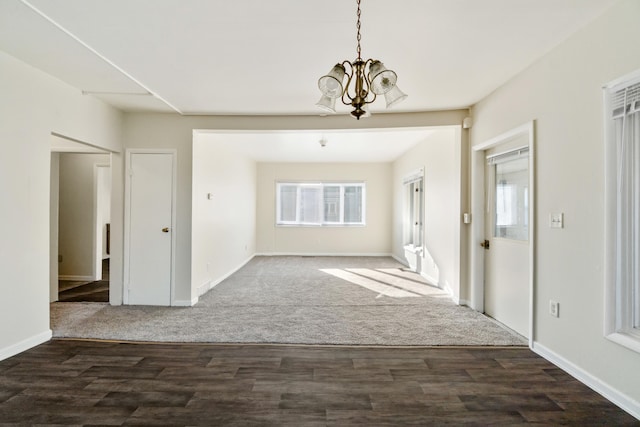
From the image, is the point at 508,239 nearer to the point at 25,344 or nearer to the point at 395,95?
the point at 395,95

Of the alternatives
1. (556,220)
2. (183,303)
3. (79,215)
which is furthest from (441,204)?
(79,215)

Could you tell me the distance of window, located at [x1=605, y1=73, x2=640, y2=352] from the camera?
2.04 metres

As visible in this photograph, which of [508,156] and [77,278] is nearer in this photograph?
[508,156]

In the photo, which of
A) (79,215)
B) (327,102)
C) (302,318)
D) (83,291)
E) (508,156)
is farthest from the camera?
(79,215)

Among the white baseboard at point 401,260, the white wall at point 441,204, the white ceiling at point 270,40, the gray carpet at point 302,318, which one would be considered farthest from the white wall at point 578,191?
the white baseboard at point 401,260

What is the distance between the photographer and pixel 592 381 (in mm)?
2264

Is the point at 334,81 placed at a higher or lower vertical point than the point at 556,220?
higher

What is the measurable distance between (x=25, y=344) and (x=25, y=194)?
4.34 ft

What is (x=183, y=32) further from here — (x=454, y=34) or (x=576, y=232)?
(x=576, y=232)

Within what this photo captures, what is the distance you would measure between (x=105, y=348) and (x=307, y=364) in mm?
1853

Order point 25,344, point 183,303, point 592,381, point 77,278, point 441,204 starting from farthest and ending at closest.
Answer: point 77,278
point 441,204
point 183,303
point 25,344
point 592,381

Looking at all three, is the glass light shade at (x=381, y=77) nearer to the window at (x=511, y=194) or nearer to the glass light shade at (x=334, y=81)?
the glass light shade at (x=334, y=81)

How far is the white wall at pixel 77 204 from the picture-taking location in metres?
5.51

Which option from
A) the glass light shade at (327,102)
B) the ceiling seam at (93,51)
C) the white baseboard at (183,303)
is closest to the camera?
the glass light shade at (327,102)
